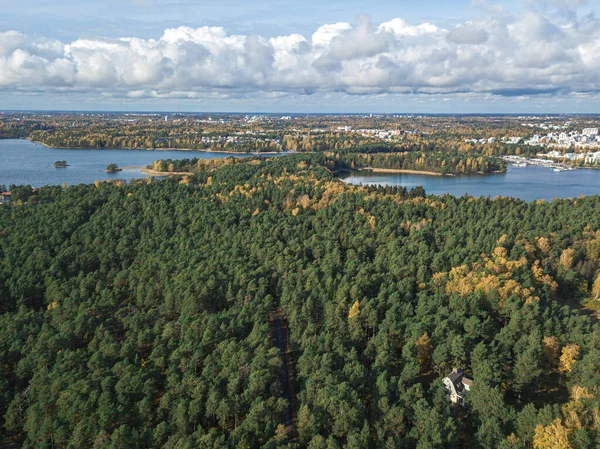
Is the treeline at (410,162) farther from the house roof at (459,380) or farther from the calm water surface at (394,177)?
the house roof at (459,380)

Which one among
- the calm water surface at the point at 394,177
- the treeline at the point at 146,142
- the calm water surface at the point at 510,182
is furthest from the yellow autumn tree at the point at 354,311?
the treeline at the point at 146,142

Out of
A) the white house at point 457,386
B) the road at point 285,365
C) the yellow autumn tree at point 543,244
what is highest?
the yellow autumn tree at point 543,244

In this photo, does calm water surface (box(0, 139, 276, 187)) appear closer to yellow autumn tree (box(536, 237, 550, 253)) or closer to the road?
the road

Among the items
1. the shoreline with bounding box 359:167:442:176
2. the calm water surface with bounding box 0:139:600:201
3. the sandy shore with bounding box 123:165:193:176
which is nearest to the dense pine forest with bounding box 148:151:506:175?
the shoreline with bounding box 359:167:442:176

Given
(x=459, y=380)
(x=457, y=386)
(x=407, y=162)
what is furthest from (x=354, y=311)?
(x=407, y=162)

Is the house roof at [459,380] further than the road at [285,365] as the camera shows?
Yes

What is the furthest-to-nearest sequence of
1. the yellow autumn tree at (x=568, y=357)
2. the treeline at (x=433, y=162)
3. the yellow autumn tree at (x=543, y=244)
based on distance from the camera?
the treeline at (x=433, y=162)
the yellow autumn tree at (x=543, y=244)
the yellow autumn tree at (x=568, y=357)

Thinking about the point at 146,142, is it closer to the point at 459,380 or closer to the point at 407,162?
the point at 407,162
